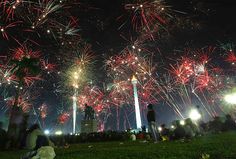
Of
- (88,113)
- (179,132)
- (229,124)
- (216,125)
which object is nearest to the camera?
(179,132)

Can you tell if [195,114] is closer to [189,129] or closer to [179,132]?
[189,129]

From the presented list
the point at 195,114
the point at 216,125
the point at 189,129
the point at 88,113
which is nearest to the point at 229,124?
the point at 216,125

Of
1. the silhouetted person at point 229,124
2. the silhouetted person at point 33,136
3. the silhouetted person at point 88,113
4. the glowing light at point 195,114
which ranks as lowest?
the silhouetted person at point 33,136

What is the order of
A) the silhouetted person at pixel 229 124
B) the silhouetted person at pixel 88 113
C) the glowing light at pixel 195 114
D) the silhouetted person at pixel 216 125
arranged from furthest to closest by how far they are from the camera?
the silhouetted person at pixel 88 113, the glowing light at pixel 195 114, the silhouetted person at pixel 216 125, the silhouetted person at pixel 229 124

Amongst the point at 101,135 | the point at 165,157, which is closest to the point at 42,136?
the point at 165,157

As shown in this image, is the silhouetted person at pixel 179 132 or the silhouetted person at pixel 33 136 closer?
the silhouetted person at pixel 33 136

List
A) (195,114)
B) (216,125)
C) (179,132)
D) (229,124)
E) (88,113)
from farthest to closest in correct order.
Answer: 1. (88,113)
2. (195,114)
3. (216,125)
4. (229,124)
5. (179,132)

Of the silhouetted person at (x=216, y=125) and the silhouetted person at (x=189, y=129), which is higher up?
the silhouetted person at (x=216, y=125)

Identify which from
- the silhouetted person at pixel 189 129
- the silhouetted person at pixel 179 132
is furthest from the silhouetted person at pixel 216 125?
the silhouetted person at pixel 179 132

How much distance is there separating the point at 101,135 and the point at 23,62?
9.24 meters

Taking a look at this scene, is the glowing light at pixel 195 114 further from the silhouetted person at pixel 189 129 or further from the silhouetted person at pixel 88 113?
the silhouetted person at pixel 88 113

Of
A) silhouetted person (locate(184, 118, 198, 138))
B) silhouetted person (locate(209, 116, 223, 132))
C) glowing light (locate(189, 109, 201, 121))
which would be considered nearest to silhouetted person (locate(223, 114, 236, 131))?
silhouetted person (locate(209, 116, 223, 132))

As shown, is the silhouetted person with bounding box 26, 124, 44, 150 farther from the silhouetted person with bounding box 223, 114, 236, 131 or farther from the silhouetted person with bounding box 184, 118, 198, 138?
the silhouetted person with bounding box 223, 114, 236, 131

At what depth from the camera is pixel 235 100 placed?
20.8m
